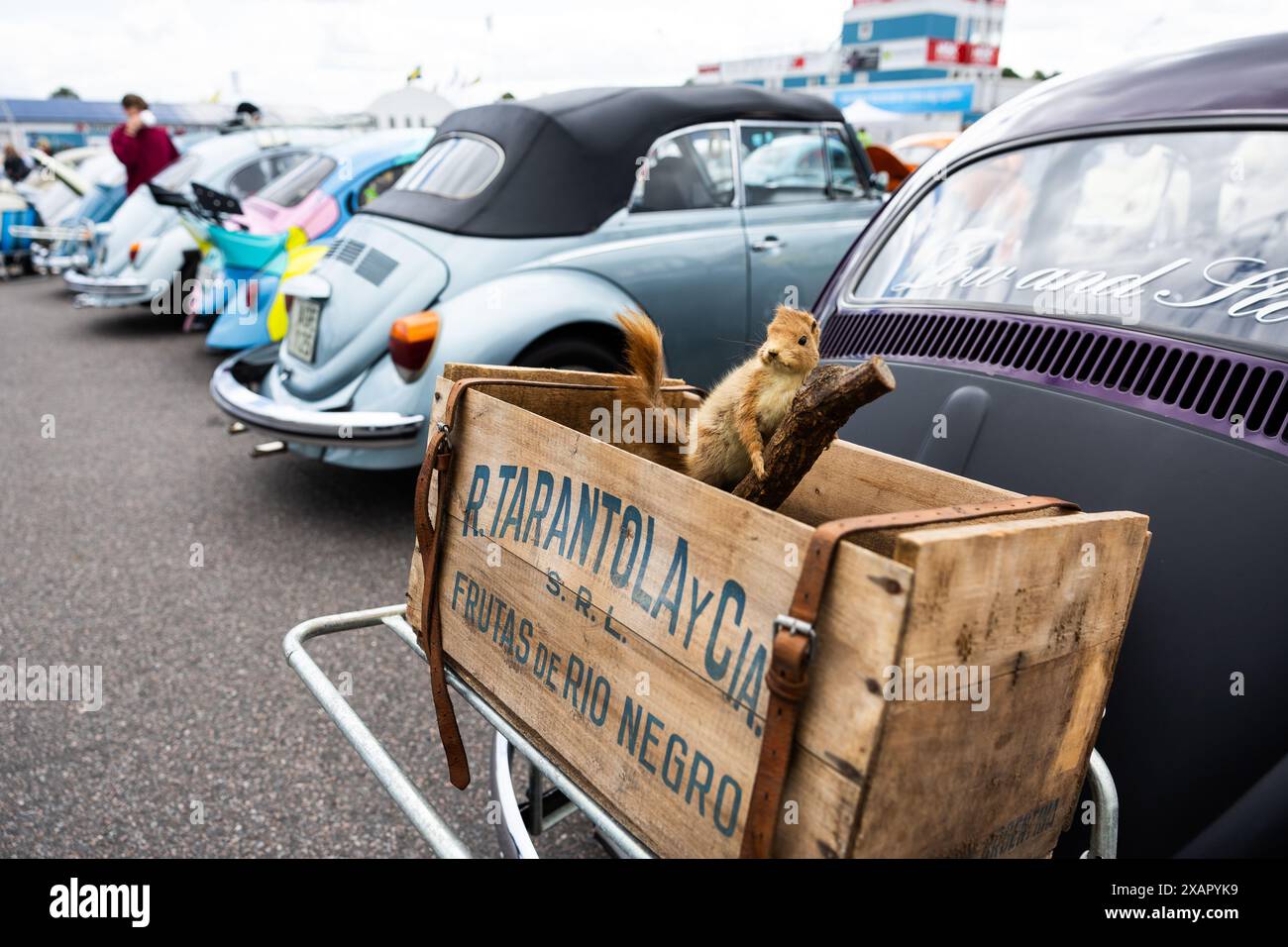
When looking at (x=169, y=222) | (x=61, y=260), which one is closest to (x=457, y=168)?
(x=169, y=222)

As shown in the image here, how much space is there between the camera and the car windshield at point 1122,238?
1.54m

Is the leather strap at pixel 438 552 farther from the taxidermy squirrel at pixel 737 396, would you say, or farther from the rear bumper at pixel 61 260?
the rear bumper at pixel 61 260

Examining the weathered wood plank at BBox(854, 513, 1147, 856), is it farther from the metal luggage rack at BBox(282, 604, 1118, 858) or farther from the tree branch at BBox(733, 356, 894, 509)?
the tree branch at BBox(733, 356, 894, 509)

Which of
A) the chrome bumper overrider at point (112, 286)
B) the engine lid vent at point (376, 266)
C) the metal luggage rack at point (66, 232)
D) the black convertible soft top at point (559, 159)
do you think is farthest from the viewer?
the metal luggage rack at point (66, 232)

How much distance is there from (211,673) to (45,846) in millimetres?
885

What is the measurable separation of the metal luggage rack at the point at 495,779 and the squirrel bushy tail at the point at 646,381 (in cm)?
54

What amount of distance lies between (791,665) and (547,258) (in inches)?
149

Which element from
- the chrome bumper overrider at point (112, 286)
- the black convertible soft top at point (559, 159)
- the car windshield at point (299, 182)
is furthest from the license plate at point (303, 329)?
the chrome bumper overrider at point (112, 286)

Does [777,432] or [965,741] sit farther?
[777,432]

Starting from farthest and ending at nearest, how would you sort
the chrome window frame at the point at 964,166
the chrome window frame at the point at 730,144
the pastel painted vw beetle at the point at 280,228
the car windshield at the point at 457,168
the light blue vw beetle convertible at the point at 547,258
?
the pastel painted vw beetle at the point at 280,228 < the chrome window frame at the point at 730,144 < the car windshield at the point at 457,168 < the light blue vw beetle convertible at the point at 547,258 < the chrome window frame at the point at 964,166

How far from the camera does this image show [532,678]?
135 cm

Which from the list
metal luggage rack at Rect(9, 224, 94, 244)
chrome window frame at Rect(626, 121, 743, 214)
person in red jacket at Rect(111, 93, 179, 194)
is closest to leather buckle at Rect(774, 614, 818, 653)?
chrome window frame at Rect(626, 121, 743, 214)
